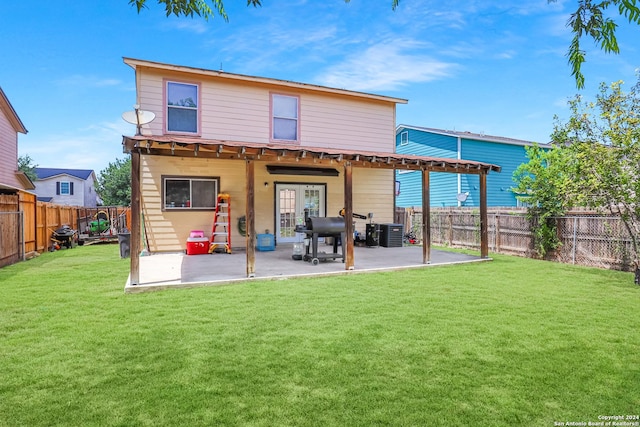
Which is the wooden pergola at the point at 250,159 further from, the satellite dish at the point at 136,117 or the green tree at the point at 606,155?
the green tree at the point at 606,155

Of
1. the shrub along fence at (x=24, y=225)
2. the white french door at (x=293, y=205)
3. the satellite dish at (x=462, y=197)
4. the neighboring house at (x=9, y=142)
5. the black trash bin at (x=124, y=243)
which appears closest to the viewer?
the shrub along fence at (x=24, y=225)

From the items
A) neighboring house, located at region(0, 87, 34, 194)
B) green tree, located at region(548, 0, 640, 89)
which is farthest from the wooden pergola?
neighboring house, located at region(0, 87, 34, 194)

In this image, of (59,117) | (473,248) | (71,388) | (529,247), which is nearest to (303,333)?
(71,388)

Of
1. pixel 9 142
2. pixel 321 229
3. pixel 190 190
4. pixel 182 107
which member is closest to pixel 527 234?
pixel 321 229

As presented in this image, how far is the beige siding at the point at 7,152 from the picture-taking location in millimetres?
14811

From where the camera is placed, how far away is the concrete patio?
6.16m

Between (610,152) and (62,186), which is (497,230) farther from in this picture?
(62,186)

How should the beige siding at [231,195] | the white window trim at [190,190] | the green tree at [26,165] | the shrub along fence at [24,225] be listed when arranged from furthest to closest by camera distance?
the green tree at [26,165]
the white window trim at [190,190]
the beige siding at [231,195]
the shrub along fence at [24,225]

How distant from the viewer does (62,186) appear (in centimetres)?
3136

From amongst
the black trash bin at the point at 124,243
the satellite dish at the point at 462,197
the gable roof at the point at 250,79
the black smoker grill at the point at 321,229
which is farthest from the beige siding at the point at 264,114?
the satellite dish at the point at 462,197

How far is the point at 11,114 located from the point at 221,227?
41.3 ft

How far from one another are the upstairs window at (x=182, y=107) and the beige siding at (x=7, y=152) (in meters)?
9.51

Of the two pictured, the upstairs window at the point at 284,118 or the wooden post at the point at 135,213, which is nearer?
the wooden post at the point at 135,213

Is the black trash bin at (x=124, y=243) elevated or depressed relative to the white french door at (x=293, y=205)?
depressed
